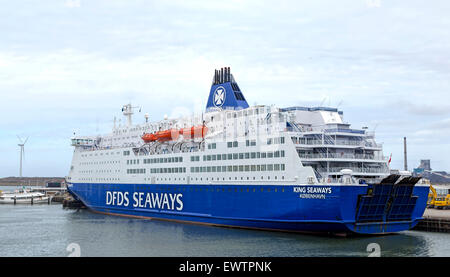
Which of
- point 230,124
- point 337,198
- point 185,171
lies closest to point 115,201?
point 185,171

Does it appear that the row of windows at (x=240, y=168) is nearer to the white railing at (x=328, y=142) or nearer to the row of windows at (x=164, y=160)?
the white railing at (x=328, y=142)

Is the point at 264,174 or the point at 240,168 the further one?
the point at 240,168

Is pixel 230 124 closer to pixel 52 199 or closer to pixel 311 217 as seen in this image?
pixel 311 217

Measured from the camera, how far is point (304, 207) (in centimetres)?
3036

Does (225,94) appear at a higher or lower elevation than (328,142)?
higher

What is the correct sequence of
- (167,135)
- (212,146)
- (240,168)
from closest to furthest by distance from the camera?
(240,168) → (212,146) → (167,135)

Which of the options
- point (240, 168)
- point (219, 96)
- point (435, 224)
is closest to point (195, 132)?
point (219, 96)

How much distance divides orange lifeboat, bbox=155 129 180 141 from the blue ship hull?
4.73 metres

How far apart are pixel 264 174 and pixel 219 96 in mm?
11020

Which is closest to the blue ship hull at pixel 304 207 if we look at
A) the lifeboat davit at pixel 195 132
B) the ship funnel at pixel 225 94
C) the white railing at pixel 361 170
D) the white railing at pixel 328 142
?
the white railing at pixel 361 170

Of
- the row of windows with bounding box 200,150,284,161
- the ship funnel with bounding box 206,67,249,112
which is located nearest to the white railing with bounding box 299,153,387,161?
the row of windows with bounding box 200,150,284,161

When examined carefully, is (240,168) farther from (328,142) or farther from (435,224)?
(435,224)

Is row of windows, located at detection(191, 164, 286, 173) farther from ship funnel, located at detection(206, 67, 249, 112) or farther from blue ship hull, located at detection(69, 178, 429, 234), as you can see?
ship funnel, located at detection(206, 67, 249, 112)
